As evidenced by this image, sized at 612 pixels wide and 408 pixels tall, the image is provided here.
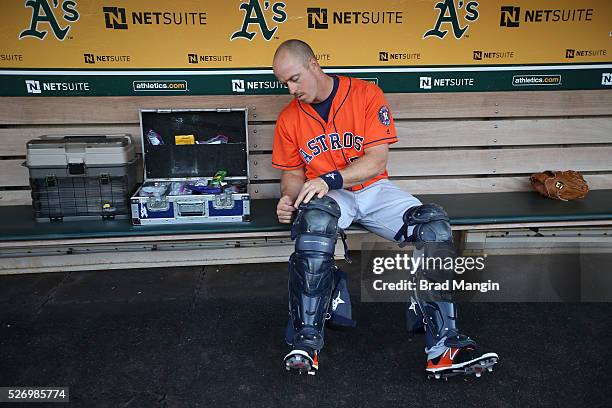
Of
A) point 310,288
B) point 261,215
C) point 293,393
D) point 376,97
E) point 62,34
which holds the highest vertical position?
point 62,34

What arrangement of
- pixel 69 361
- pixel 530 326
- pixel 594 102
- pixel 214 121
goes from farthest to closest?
pixel 594 102
pixel 214 121
pixel 530 326
pixel 69 361

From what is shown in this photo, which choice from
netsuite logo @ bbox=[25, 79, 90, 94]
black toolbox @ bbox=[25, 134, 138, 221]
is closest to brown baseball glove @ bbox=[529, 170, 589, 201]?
black toolbox @ bbox=[25, 134, 138, 221]

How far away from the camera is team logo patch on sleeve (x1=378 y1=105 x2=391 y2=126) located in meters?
2.65

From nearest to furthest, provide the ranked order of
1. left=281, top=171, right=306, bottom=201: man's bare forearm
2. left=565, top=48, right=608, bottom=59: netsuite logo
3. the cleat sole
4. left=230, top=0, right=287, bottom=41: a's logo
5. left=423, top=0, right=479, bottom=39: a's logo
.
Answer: the cleat sole < left=281, top=171, right=306, bottom=201: man's bare forearm < left=230, top=0, right=287, bottom=41: a's logo < left=423, top=0, right=479, bottom=39: a's logo < left=565, top=48, right=608, bottom=59: netsuite logo

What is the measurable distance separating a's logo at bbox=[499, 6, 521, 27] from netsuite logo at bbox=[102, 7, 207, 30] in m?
1.79

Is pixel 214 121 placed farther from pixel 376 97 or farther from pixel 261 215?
pixel 376 97

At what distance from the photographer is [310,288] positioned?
7.28 ft

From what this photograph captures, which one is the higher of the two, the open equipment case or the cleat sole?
the open equipment case

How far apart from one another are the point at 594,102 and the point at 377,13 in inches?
60.0

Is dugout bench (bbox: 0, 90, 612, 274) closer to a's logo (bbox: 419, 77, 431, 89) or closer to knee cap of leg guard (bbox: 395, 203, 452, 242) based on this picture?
a's logo (bbox: 419, 77, 431, 89)

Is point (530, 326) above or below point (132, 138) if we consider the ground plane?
below

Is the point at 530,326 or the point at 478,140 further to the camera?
the point at 478,140

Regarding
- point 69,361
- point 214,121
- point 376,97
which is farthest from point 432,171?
point 69,361

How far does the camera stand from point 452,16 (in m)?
3.19
